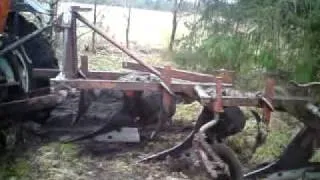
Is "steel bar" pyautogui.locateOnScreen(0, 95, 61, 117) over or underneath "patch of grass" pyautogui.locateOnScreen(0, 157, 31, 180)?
over

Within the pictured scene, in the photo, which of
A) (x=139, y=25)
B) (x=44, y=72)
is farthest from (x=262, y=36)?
(x=139, y=25)

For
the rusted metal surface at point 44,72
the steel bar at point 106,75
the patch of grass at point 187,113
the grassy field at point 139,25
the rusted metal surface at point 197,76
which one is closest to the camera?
the rusted metal surface at point 197,76

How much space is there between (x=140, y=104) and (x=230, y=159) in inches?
46.8

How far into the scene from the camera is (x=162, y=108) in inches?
169

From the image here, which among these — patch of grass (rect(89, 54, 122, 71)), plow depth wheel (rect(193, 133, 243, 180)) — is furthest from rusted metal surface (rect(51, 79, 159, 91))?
patch of grass (rect(89, 54, 122, 71))

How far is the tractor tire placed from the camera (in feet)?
11.8

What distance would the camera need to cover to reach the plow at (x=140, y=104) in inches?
149

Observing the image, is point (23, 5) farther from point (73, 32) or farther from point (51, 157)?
point (51, 157)

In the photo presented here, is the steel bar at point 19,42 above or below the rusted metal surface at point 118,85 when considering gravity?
above

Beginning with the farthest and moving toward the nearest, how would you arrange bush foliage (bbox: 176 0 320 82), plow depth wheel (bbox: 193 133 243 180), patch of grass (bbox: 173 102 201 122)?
1. patch of grass (bbox: 173 102 201 122)
2. bush foliage (bbox: 176 0 320 82)
3. plow depth wheel (bbox: 193 133 243 180)

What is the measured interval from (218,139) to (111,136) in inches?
43.3

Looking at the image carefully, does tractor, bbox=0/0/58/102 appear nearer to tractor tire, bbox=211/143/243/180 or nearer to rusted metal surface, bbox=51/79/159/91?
rusted metal surface, bbox=51/79/159/91

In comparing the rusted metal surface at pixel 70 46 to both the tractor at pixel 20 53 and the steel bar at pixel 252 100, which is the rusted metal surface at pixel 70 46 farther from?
the steel bar at pixel 252 100

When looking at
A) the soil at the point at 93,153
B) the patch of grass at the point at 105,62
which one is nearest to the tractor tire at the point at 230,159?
the soil at the point at 93,153
